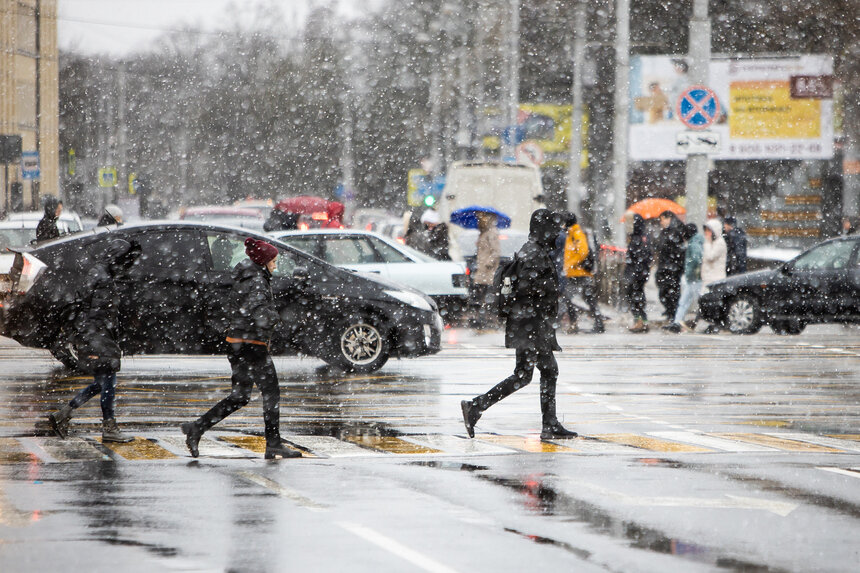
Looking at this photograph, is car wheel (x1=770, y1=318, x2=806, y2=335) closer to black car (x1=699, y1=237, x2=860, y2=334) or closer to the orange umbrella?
black car (x1=699, y1=237, x2=860, y2=334)

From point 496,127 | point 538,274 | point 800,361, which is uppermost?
point 496,127

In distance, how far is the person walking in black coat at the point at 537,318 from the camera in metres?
11.3

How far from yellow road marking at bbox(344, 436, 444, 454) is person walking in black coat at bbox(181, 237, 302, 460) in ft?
2.32

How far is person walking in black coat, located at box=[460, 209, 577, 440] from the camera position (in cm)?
1134

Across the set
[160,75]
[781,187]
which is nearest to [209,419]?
[781,187]

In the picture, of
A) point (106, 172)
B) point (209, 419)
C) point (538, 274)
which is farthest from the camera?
point (106, 172)

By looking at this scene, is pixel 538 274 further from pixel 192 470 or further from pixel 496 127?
pixel 496 127

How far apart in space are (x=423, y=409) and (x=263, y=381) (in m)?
3.02

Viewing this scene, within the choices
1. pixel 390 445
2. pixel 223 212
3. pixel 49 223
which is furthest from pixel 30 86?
pixel 390 445

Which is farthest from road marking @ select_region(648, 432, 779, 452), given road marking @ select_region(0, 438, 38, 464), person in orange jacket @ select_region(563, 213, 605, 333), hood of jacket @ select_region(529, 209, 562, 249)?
person in orange jacket @ select_region(563, 213, 605, 333)

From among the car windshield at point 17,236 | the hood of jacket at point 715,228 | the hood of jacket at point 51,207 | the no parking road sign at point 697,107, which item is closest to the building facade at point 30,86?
the car windshield at point 17,236

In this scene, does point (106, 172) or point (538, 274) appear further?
point (106, 172)

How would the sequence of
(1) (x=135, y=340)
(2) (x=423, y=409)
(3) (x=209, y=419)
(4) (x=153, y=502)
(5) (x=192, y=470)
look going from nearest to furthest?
(4) (x=153, y=502) < (5) (x=192, y=470) < (3) (x=209, y=419) < (2) (x=423, y=409) < (1) (x=135, y=340)

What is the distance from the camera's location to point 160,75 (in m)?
93.0
